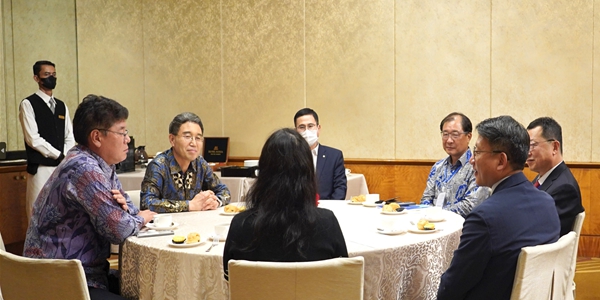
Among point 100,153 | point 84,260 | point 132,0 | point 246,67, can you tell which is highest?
point 132,0

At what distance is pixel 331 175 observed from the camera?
4949 millimetres

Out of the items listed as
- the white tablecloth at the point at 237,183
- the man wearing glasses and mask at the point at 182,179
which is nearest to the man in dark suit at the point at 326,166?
the white tablecloth at the point at 237,183

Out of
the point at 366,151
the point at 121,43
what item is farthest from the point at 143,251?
the point at 121,43

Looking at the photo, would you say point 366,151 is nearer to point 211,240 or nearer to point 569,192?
point 569,192

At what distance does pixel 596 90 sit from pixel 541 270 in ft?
14.3

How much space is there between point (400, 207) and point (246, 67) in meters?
Result: 4.15

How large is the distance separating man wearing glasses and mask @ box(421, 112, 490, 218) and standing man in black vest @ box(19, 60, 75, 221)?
11.7ft

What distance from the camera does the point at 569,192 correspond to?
10.3ft

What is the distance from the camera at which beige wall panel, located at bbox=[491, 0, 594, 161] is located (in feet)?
19.6

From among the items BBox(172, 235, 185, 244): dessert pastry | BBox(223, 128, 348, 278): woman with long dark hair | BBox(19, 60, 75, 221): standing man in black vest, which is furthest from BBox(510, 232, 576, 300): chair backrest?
BBox(19, 60, 75, 221): standing man in black vest

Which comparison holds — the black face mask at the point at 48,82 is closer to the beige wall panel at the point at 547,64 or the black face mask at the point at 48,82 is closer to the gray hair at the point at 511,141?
the beige wall panel at the point at 547,64

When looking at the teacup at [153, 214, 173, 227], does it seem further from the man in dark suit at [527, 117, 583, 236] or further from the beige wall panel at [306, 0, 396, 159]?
the beige wall panel at [306, 0, 396, 159]

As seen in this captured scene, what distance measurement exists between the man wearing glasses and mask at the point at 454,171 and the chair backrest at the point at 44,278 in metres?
2.38

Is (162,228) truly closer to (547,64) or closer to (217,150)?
(217,150)
